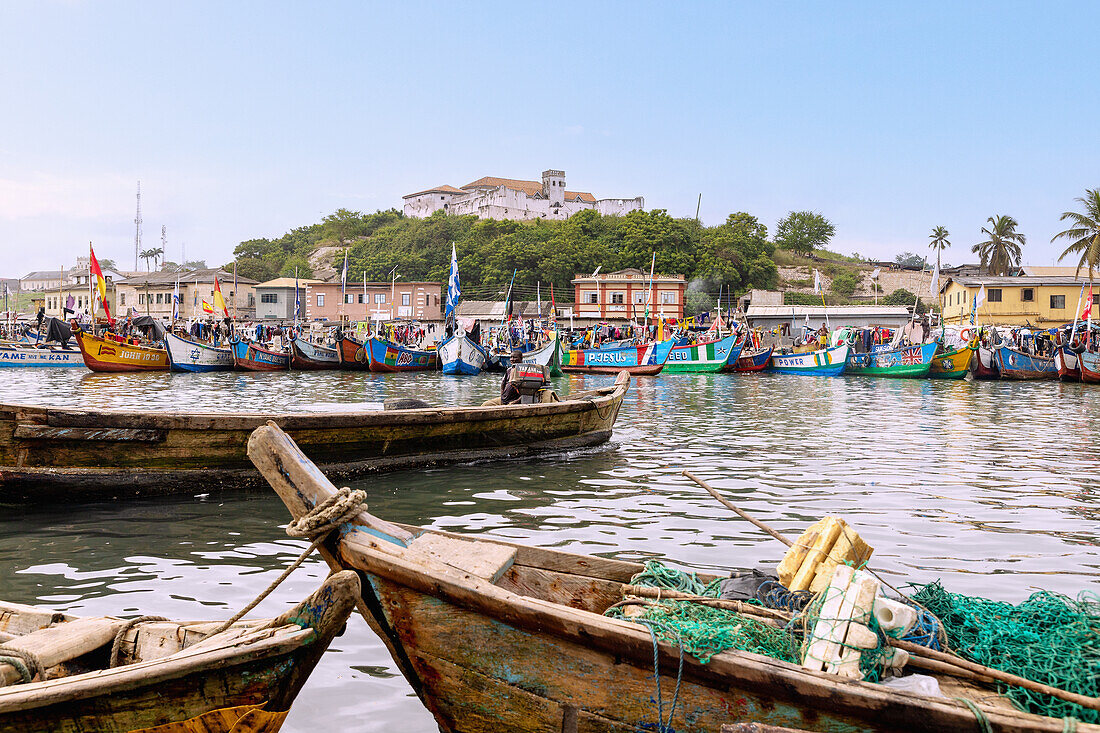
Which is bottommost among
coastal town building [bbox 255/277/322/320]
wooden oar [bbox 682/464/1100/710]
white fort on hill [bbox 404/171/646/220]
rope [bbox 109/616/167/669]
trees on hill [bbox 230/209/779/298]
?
rope [bbox 109/616/167/669]

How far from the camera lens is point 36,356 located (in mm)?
39531

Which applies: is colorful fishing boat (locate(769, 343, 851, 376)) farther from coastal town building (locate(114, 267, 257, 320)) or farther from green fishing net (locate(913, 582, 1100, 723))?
coastal town building (locate(114, 267, 257, 320))

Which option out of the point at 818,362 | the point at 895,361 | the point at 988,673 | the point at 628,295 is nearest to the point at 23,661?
the point at 988,673

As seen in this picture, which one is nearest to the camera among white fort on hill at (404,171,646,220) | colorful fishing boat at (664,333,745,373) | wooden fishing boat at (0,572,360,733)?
wooden fishing boat at (0,572,360,733)

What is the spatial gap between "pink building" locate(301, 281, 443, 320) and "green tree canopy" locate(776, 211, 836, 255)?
4484 cm

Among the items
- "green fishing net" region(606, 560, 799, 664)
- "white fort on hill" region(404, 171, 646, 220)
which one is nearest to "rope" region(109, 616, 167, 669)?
"green fishing net" region(606, 560, 799, 664)

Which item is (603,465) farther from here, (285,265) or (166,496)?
(285,265)

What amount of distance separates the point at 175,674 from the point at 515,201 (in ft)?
320

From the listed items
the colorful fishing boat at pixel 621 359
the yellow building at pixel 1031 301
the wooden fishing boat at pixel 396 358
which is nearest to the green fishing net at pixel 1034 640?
the colorful fishing boat at pixel 621 359

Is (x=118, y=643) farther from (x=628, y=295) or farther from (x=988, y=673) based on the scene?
(x=628, y=295)

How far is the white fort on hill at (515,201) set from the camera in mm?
96812

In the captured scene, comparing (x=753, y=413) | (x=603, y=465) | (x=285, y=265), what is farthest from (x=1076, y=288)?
(x=285, y=265)

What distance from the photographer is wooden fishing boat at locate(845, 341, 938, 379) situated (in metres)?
34.7

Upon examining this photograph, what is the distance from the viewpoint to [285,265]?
83.4 m
